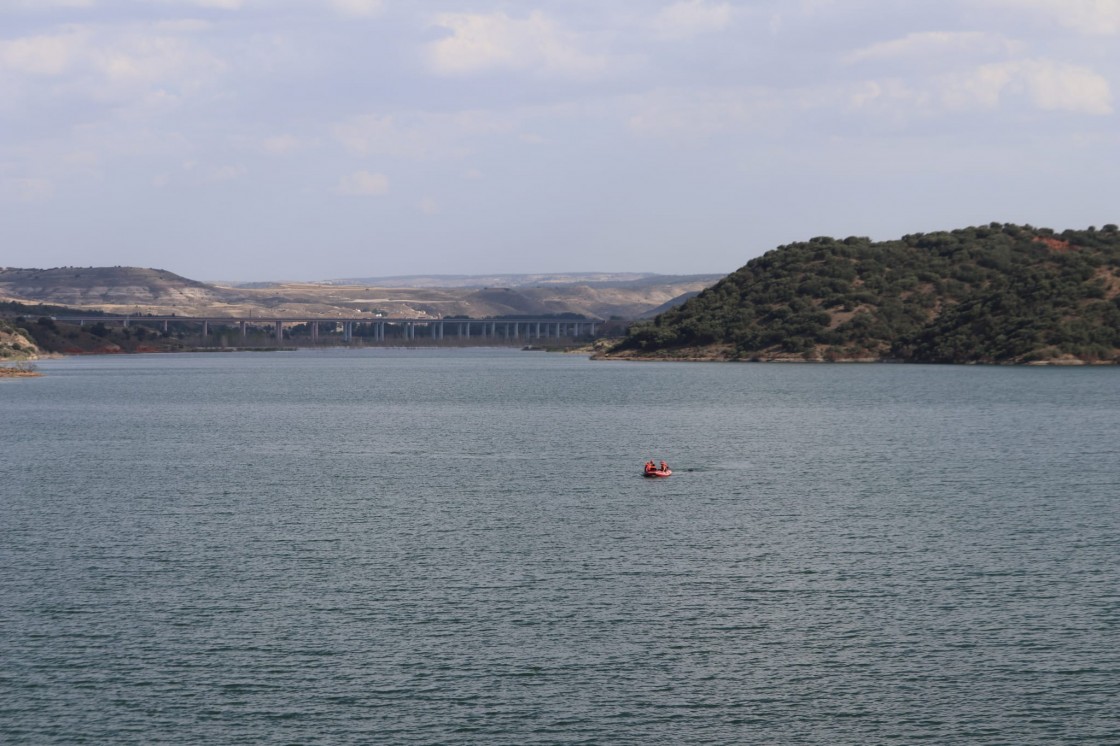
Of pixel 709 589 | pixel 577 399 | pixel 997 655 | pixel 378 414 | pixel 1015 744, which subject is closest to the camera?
pixel 1015 744

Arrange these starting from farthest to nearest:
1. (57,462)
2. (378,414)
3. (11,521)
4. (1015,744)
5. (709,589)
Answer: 1. (378,414)
2. (57,462)
3. (11,521)
4. (709,589)
5. (1015,744)

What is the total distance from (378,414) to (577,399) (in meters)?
24.5

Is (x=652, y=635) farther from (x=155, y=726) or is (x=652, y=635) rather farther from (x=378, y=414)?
(x=378, y=414)

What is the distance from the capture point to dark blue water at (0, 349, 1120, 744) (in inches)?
1304

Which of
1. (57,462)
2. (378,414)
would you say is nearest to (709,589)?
(57,462)

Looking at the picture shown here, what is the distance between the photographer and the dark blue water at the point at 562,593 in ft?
109

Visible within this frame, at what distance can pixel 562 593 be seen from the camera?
44594 millimetres

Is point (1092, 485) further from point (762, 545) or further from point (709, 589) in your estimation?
point (709, 589)

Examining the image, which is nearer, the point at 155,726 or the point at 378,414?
the point at 155,726

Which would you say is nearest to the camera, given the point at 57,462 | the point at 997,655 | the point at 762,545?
the point at 997,655

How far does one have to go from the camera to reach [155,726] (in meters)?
32.2

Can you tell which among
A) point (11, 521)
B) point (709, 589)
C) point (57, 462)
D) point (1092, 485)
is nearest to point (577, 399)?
point (57, 462)

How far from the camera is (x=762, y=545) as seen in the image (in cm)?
5303

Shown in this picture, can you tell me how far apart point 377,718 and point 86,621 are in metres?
12.6
